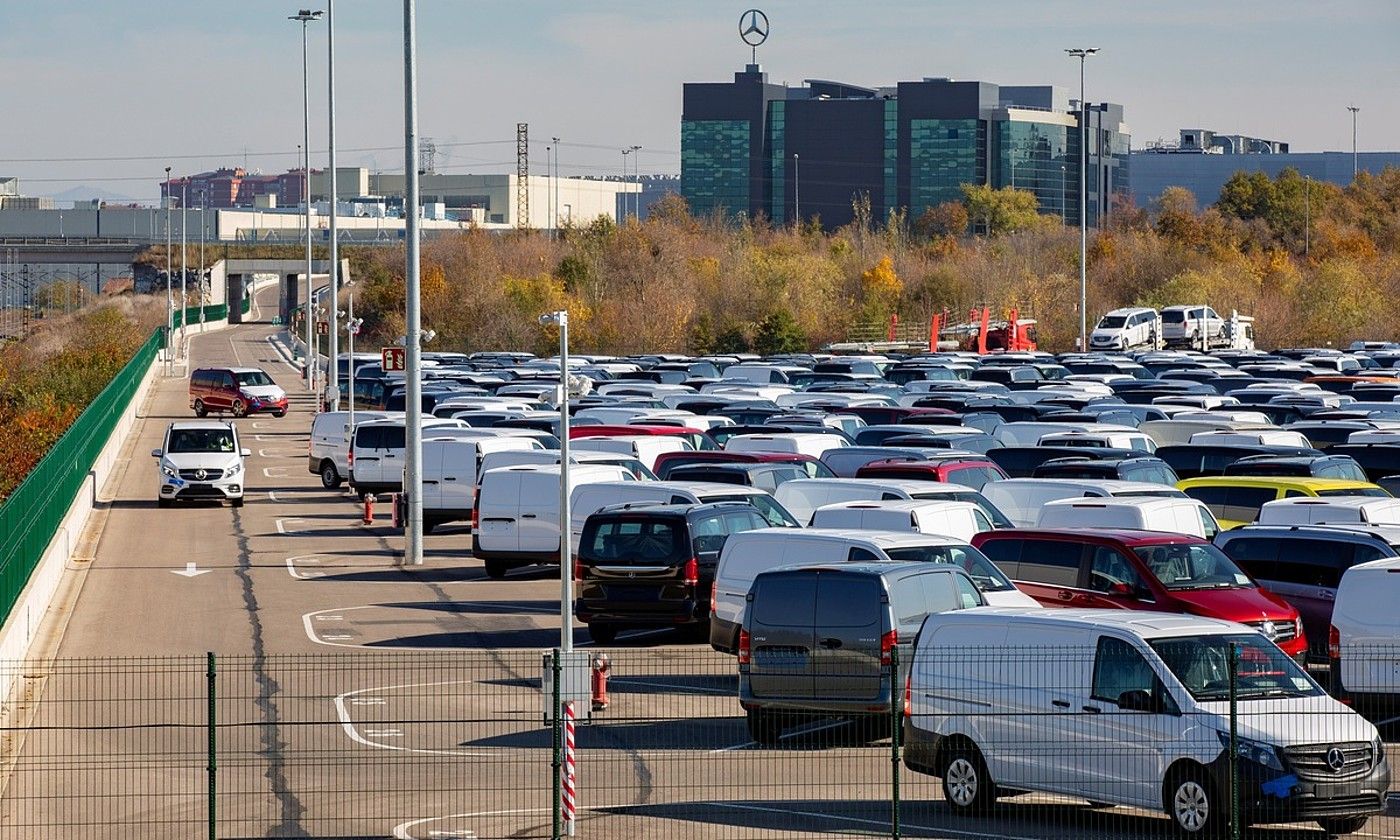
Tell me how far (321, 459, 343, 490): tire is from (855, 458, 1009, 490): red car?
18.7m

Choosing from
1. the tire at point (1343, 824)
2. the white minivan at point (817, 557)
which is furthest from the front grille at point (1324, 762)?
the white minivan at point (817, 557)

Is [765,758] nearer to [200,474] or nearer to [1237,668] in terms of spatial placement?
[1237,668]

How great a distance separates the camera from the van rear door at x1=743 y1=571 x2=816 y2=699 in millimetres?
16344

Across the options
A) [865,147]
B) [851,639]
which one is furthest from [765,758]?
[865,147]

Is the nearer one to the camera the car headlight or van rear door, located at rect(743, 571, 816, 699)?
the car headlight

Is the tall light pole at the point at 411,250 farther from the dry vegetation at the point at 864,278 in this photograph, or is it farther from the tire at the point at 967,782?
the dry vegetation at the point at 864,278

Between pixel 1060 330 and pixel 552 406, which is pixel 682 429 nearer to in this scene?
pixel 552 406

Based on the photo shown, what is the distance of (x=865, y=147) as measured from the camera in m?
163

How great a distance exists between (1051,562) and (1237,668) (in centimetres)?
692

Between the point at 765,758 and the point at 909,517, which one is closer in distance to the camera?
the point at 765,758

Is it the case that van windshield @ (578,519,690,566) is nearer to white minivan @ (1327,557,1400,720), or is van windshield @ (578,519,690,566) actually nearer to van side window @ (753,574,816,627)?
van side window @ (753,574,816,627)

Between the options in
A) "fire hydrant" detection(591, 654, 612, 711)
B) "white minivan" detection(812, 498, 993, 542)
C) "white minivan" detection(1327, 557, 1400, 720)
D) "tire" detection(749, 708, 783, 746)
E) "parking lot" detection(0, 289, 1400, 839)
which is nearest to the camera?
"parking lot" detection(0, 289, 1400, 839)

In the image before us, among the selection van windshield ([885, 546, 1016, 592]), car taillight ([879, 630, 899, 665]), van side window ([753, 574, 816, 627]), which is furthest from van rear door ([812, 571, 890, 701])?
→ van windshield ([885, 546, 1016, 592])

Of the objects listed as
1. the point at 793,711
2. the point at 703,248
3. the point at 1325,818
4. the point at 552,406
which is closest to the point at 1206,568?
the point at 793,711
